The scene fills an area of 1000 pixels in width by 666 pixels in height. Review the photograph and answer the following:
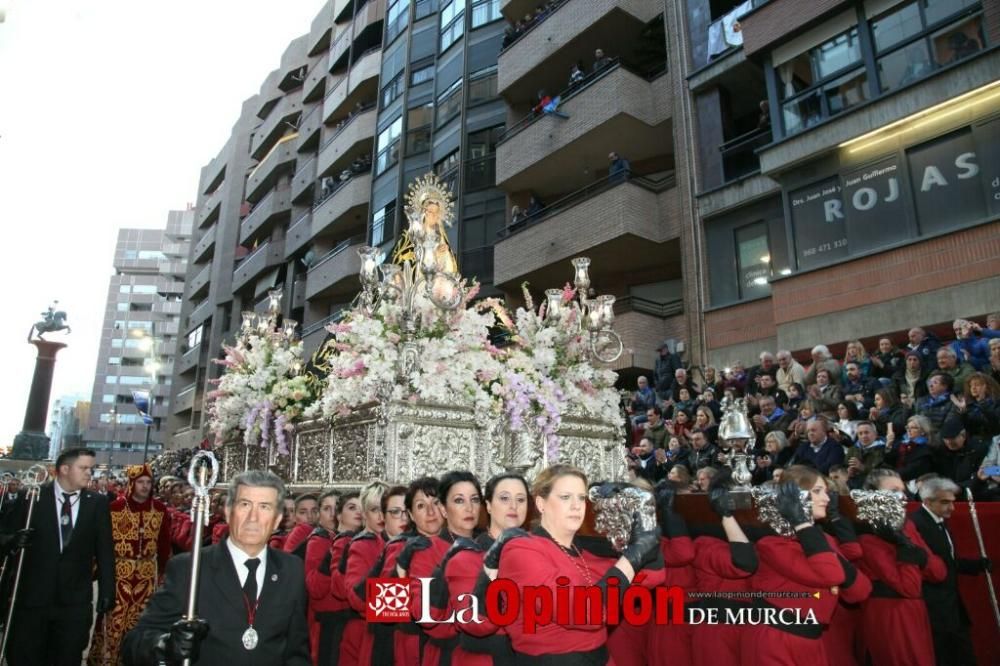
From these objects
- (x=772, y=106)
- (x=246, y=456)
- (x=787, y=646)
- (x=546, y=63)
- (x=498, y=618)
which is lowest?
(x=787, y=646)

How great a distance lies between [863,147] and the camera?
43.1 feet

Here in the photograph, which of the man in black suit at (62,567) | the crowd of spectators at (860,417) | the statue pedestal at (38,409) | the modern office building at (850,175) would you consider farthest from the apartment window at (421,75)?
the man in black suit at (62,567)

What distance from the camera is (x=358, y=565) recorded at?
4629mm

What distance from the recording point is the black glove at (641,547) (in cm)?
274

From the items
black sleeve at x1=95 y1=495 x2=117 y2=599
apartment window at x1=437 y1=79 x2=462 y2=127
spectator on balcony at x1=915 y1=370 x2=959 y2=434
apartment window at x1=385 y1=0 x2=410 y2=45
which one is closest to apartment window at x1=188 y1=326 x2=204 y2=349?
apartment window at x1=385 y1=0 x2=410 y2=45

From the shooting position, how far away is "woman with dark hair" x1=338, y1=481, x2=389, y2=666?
453cm

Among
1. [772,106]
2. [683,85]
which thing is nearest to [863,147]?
[772,106]

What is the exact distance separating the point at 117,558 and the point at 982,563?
25.1ft

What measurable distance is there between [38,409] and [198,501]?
27202mm

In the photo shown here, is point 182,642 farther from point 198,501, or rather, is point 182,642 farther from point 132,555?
point 132,555

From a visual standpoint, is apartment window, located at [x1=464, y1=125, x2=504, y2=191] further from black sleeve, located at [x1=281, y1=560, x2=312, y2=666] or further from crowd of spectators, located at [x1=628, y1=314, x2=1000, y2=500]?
black sleeve, located at [x1=281, y1=560, x2=312, y2=666]

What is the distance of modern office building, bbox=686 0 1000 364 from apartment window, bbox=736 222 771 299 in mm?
32

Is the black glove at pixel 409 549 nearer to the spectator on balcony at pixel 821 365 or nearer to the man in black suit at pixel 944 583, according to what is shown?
the man in black suit at pixel 944 583

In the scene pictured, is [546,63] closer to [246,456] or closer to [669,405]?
[669,405]
